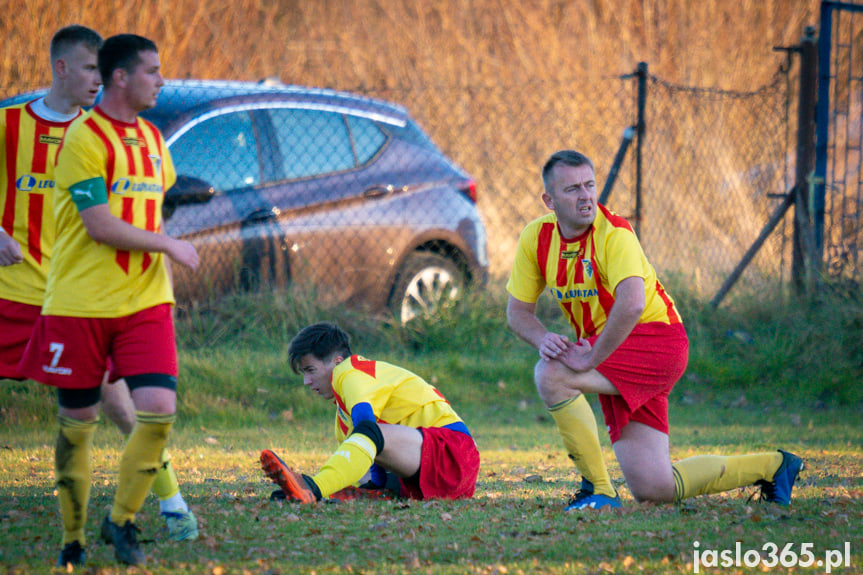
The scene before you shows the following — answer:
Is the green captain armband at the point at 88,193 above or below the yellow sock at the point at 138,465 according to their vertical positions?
above

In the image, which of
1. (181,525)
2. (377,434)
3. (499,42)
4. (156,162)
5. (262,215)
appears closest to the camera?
(156,162)

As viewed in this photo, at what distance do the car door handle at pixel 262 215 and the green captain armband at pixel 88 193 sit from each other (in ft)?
13.4

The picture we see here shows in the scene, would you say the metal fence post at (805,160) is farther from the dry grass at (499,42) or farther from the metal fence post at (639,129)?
the dry grass at (499,42)

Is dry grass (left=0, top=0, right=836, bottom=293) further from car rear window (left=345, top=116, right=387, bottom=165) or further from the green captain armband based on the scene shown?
the green captain armband

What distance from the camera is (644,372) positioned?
396 cm

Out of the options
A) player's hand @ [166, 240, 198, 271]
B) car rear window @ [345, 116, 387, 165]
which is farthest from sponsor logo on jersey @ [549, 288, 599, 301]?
car rear window @ [345, 116, 387, 165]

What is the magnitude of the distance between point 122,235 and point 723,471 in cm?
280

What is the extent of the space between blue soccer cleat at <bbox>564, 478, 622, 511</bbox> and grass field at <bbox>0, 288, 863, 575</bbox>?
7cm

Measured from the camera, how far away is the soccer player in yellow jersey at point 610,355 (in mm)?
3869

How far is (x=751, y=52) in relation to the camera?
14953 mm

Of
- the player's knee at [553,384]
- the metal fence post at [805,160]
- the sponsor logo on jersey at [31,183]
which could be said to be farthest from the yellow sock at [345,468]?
the metal fence post at [805,160]

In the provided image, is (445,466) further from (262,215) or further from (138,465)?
(262,215)

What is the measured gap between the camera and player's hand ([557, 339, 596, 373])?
3875 millimetres

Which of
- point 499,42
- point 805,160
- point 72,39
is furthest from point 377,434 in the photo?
point 499,42
